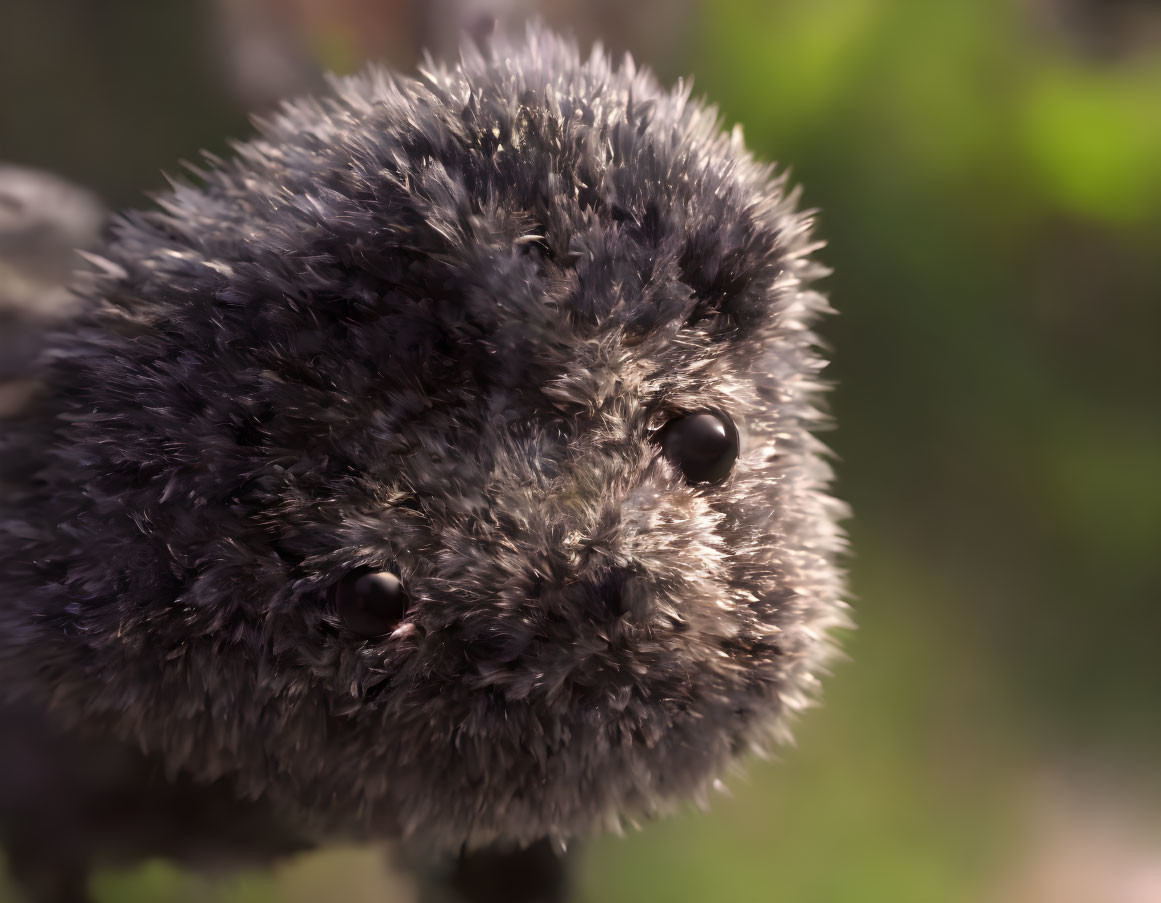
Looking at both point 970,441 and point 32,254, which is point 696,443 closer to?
point 32,254

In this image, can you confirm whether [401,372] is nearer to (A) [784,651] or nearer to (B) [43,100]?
(A) [784,651]

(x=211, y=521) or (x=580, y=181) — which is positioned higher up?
(x=580, y=181)

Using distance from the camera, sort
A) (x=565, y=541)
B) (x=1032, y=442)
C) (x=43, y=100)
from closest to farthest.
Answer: (x=565, y=541) < (x=43, y=100) < (x=1032, y=442)

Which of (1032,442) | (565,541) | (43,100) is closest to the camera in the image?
(565,541)

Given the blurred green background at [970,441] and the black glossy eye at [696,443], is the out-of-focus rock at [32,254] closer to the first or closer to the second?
the black glossy eye at [696,443]

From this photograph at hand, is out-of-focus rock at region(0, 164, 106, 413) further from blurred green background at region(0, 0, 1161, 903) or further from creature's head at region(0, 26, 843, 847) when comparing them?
blurred green background at region(0, 0, 1161, 903)

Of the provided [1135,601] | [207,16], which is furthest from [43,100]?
[1135,601]

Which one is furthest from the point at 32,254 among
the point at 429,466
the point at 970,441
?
the point at 970,441
